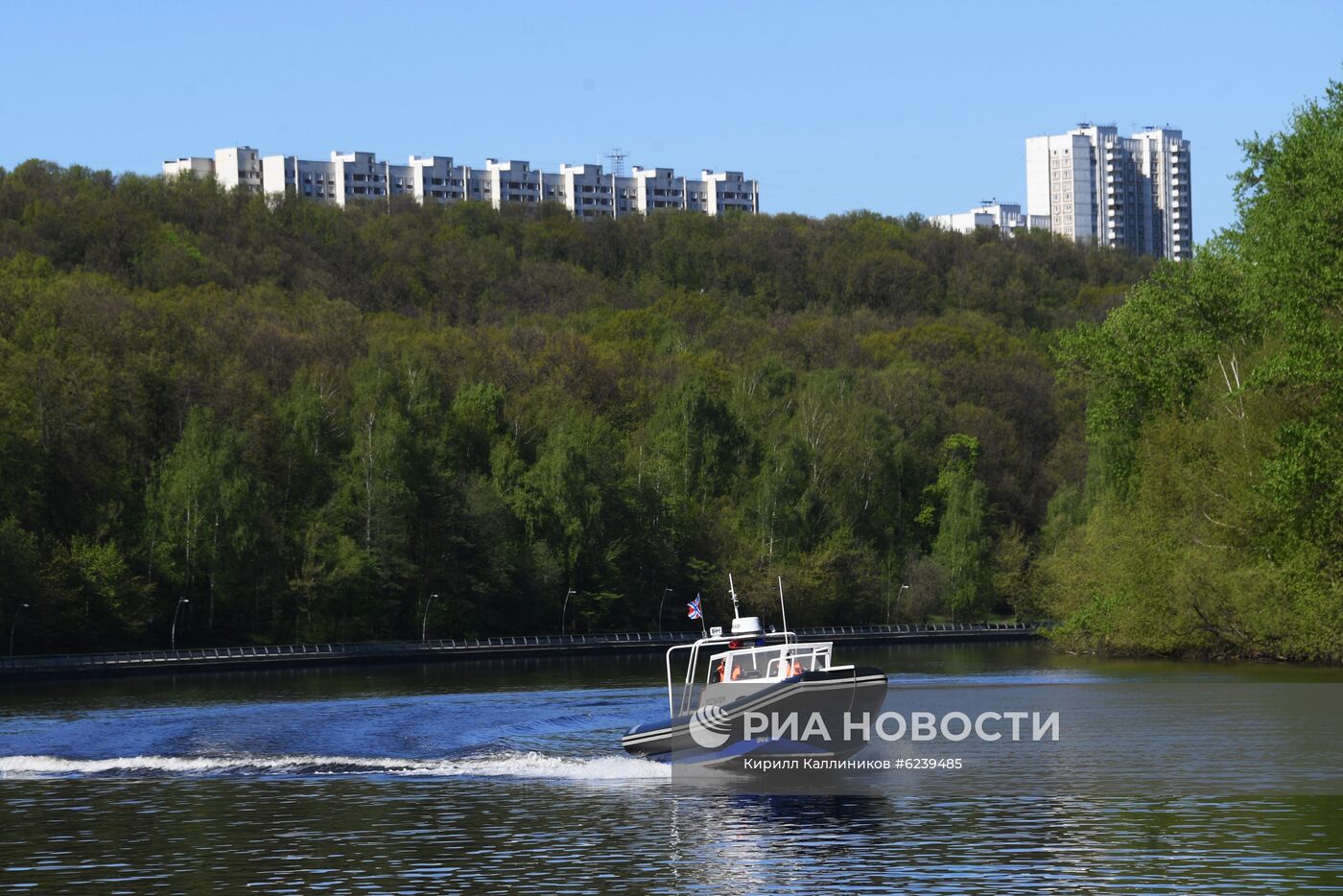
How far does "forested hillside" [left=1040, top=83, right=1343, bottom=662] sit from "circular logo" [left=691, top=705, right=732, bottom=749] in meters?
27.5

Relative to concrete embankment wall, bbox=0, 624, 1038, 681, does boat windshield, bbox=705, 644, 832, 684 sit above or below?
above

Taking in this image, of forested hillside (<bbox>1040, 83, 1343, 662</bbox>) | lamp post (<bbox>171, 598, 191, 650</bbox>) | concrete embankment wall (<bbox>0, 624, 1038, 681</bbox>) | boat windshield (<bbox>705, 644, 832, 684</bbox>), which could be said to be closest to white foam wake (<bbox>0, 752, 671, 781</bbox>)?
boat windshield (<bbox>705, 644, 832, 684</bbox>)

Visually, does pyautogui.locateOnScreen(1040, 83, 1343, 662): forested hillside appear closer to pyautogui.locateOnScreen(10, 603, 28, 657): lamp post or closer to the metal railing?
the metal railing

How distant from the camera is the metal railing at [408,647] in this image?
294 feet

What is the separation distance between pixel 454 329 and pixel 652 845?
123281mm

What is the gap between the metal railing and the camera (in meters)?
89.7

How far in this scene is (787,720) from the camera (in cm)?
4175

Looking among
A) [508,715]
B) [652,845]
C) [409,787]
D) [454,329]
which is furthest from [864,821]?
[454,329]

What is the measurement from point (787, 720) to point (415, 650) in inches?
2574

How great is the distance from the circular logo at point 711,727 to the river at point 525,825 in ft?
A: 4.62

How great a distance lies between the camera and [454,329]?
15325 cm

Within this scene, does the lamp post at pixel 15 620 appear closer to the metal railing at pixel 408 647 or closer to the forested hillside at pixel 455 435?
the forested hillside at pixel 455 435

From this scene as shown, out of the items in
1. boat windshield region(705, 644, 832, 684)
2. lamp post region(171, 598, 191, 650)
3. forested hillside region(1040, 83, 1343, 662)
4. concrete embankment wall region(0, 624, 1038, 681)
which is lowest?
concrete embankment wall region(0, 624, 1038, 681)

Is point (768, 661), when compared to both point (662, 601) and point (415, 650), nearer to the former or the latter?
point (415, 650)
